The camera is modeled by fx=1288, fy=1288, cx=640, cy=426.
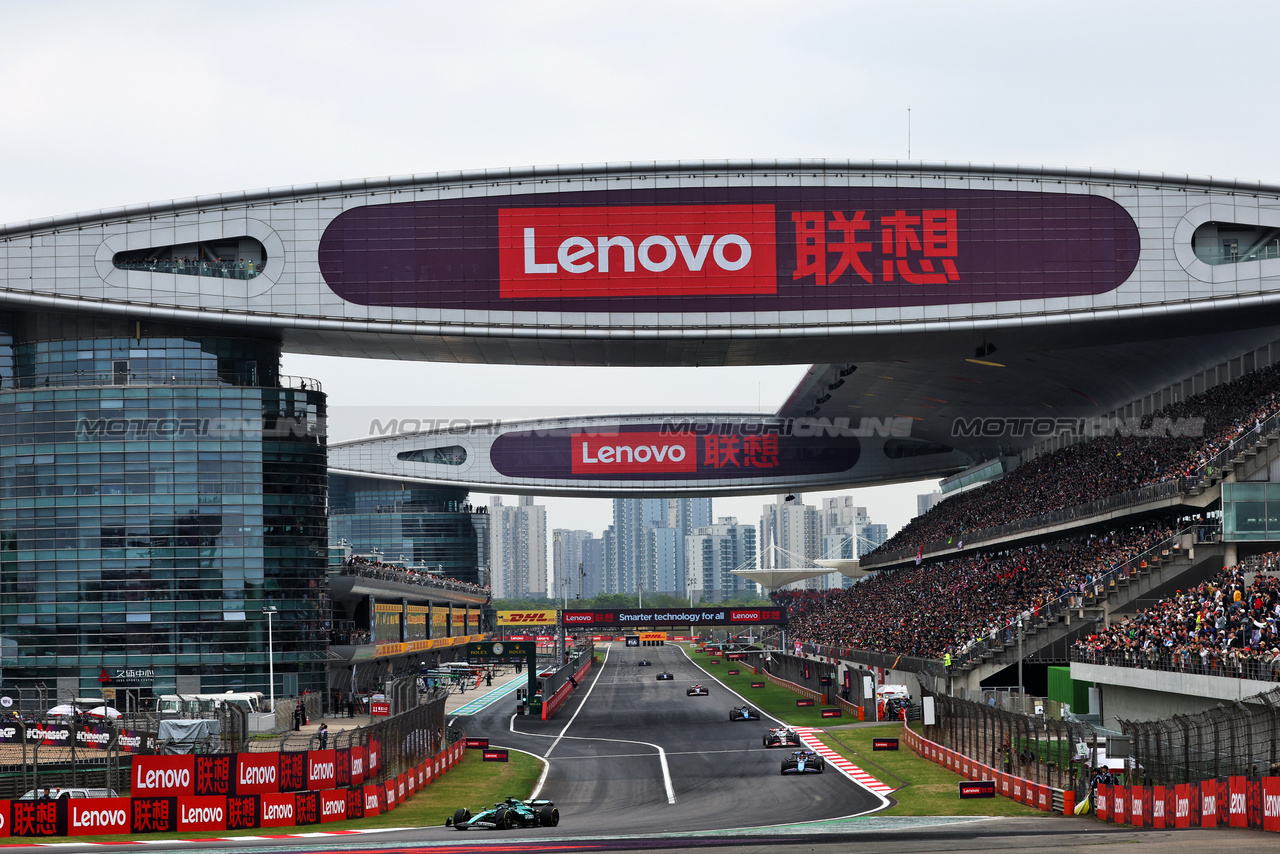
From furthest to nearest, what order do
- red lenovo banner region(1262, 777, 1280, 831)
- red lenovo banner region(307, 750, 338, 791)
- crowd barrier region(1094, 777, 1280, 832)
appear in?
red lenovo banner region(307, 750, 338, 791)
crowd barrier region(1094, 777, 1280, 832)
red lenovo banner region(1262, 777, 1280, 831)

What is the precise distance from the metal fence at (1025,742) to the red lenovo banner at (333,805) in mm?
17005

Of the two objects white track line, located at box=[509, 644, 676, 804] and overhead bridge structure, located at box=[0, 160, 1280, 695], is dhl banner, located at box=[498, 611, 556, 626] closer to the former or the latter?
white track line, located at box=[509, 644, 676, 804]

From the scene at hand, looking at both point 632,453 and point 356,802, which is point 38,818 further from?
point 632,453

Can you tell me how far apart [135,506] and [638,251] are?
22.8m

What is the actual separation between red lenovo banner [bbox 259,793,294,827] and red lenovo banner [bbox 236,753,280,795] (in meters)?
0.18

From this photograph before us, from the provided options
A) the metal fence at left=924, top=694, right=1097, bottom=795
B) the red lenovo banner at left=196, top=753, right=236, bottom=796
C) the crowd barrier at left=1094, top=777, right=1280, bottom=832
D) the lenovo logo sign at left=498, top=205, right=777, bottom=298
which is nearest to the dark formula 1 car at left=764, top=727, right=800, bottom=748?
the metal fence at left=924, top=694, right=1097, bottom=795

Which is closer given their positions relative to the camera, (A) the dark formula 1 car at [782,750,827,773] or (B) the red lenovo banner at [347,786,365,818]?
(B) the red lenovo banner at [347,786,365,818]

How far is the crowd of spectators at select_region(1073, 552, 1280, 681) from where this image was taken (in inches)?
1312

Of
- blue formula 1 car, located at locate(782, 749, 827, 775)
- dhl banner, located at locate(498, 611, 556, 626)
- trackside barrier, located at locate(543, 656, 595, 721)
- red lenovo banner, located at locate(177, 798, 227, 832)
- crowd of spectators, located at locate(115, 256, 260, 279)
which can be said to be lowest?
dhl banner, located at locate(498, 611, 556, 626)

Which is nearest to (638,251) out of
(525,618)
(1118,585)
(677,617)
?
(1118,585)

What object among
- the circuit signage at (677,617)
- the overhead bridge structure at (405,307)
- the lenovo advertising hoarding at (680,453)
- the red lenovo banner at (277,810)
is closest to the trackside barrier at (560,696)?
the circuit signage at (677,617)

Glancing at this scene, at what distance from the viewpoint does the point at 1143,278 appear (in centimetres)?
4800

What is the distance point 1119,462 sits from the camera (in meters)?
59.3

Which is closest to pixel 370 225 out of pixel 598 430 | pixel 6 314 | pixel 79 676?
pixel 6 314
